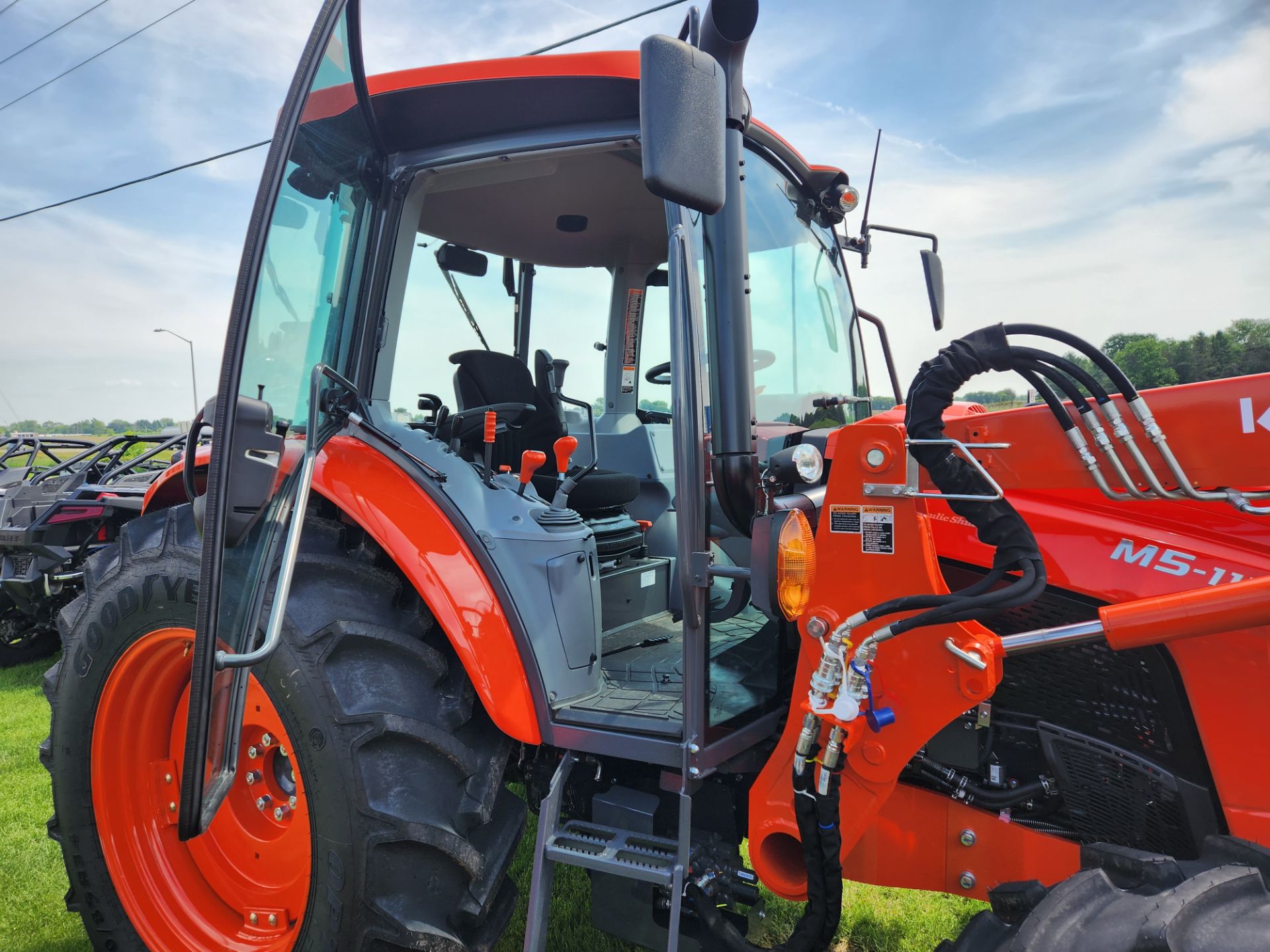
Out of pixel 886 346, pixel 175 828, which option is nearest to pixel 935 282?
pixel 886 346

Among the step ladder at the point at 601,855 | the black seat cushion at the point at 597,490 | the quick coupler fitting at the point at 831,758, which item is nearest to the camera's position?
the quick coupler fitting at the point at 831,758

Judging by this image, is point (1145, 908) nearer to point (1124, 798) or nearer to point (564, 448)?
point (1124, 798)

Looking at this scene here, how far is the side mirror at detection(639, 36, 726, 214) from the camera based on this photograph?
1.39 metres

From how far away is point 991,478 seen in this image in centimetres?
146

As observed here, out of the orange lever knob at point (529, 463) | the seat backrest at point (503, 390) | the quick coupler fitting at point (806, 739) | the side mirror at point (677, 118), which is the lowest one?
the quick coupler fitting at point (806, 739)

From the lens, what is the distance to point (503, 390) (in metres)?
3.23

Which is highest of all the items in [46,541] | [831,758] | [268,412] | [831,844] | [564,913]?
[268,412]

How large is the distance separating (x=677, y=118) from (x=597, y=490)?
5.48 ft

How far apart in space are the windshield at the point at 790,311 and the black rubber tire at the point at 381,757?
3.60 feet

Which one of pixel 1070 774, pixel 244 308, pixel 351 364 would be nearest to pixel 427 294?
pixel 351 364

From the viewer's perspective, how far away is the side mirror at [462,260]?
257 centimetres

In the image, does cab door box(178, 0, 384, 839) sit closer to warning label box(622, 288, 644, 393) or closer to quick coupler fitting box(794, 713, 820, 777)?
quick coupler fitting box(794, 713, 820, 777)

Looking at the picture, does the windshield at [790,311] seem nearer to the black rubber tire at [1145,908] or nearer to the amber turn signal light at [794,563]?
the amber turn signal light at [794,563]

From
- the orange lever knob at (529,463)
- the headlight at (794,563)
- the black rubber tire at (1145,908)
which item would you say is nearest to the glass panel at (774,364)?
the headlight at (794,563)
